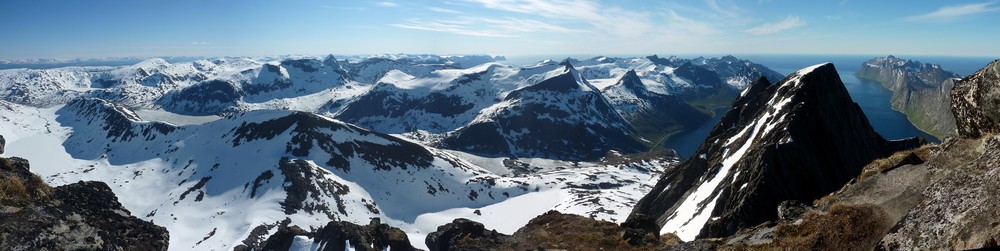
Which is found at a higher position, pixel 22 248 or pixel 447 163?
pixel 22 248

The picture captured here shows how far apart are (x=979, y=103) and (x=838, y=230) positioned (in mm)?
7080

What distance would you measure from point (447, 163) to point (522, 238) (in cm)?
13552

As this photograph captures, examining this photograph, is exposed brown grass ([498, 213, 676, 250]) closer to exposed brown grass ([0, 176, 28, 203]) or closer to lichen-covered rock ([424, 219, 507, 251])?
lichen-covered rock ([424, 219, 507, 251])

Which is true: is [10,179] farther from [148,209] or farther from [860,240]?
[148,209]

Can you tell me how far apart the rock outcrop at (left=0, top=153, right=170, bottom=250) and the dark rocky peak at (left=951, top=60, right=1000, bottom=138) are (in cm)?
3278

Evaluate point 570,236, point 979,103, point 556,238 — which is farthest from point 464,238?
point 979,103

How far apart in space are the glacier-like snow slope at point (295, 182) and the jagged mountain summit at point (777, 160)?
5577cm

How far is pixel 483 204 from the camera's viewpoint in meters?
153

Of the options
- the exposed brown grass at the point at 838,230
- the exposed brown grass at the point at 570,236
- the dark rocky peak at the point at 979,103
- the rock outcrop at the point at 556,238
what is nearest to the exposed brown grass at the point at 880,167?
the dark rocky peak at the point at 979,103

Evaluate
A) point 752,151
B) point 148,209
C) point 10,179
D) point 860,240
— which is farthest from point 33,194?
point 148,209

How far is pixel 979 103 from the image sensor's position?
1738cm

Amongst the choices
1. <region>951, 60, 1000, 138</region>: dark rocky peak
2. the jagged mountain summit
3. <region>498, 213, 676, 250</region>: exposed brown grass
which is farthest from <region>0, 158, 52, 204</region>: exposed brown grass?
the jagged mountain summit

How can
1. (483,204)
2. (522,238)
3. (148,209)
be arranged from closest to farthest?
(522,238)
(148,209)
(483,204)

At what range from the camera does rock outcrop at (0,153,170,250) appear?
17.9 m
